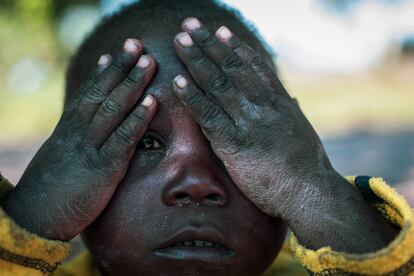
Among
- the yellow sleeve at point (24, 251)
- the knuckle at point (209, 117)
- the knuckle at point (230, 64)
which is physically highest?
the knuckle at point (230, 64)

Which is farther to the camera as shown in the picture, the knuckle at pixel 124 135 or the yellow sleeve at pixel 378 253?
the knuckle at pixel 124 135

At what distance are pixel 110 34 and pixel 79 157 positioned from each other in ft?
2.29

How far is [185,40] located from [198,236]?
669 millimetres

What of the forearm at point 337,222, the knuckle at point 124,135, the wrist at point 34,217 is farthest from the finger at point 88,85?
the forearm at point 337,222

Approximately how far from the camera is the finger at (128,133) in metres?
2.26

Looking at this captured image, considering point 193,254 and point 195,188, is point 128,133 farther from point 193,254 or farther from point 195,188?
point 193,254

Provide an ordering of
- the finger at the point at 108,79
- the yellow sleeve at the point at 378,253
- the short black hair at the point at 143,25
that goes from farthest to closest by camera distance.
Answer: the short black hair at the point at 143,25, the finger at the point at 108,79, the yellow sleeve at the point at 378,253

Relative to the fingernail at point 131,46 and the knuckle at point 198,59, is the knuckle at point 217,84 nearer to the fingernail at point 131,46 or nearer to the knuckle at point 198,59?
the knuckle at point 198,59

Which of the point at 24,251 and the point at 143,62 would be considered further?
the point at 143,62

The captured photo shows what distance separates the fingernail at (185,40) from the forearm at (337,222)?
0.64 metres

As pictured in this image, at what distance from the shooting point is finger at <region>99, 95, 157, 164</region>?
88.9 inches

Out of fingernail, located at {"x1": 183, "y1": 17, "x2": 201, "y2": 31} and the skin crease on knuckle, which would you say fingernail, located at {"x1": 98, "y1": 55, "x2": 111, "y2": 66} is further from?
fingernail, located at {"x1": 183, "y1": 17, "x2": 201, "y2": 31}

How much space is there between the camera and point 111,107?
229 cm

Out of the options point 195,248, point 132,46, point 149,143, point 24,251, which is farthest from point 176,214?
point 132,46
